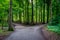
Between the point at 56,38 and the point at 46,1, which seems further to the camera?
the point at 46,1

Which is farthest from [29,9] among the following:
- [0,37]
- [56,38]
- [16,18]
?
[56,38]

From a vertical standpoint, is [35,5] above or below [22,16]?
A: above

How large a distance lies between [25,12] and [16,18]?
3235mm

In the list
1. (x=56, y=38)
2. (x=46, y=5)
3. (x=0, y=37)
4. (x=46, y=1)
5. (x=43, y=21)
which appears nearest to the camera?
Answer: (x=56, y=38)

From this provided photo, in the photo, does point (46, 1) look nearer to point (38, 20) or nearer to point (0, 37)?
point (38, 20)

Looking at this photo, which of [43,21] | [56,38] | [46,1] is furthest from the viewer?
[43,21]

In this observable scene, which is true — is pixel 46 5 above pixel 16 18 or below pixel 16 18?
above

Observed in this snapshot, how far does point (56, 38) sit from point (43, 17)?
34.6 meters

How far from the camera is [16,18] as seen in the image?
153ft

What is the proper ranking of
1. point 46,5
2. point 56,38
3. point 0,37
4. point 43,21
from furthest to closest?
point 43,21 < point 46,5 < point 0,37 < point 56,38

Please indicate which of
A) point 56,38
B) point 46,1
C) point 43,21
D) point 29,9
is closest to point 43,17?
point 43,21

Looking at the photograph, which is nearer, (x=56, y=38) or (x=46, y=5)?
(x=56, y=38)

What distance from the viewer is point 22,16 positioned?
46.5 metres

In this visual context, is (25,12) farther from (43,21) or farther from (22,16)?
(43,21)
